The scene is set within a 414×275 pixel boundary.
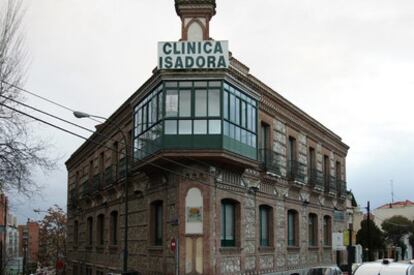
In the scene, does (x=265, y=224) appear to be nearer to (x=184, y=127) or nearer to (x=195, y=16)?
(x=184, y=127)

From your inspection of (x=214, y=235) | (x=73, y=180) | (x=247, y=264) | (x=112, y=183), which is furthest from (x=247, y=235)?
(x=73, y=180)

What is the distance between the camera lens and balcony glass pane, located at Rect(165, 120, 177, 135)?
24.6m

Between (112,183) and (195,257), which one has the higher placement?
(112,183)

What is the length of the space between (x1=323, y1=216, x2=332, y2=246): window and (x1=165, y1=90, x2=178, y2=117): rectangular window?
18.9 metres

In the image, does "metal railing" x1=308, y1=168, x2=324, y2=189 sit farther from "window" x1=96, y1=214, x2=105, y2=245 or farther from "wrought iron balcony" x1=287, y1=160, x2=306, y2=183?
"window" x1=96, y1=214, x2=105, y2=245

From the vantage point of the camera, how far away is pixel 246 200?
1100 inches

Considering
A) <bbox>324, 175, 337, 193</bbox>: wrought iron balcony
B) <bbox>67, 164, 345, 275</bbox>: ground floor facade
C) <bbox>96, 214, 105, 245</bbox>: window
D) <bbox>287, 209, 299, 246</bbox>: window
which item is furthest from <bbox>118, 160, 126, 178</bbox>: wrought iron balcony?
<bbox>324, 175, 337, 193</bbox>: wrought iron balcony

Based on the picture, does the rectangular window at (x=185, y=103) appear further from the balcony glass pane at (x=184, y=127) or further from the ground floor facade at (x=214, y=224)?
the ground floor facade at (x=214, y=224)

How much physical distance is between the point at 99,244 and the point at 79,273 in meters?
7.56

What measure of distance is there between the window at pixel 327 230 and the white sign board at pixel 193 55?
1875 centimetres

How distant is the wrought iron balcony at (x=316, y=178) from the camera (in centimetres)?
3675

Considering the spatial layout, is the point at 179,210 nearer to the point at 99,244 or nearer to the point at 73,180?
the point at 99,244

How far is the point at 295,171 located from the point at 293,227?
3.31m

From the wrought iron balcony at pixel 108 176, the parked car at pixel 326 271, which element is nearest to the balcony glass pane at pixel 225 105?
the parked car at pixel 326 271
